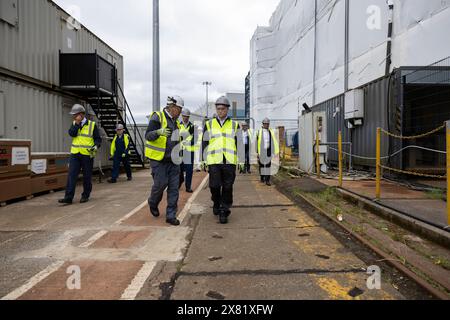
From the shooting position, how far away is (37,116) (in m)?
10.3

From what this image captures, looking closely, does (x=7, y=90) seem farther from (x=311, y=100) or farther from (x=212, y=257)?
(x=311, y=100)

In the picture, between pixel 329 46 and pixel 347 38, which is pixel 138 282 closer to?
pixel 347 38

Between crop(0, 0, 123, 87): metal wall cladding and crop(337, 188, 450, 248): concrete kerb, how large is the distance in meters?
8.90

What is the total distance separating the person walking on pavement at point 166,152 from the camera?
17.9 ft

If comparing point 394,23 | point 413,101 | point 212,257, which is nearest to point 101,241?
point 212,257

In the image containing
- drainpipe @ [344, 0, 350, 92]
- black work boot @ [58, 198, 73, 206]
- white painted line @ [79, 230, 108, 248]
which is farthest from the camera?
drainpipe @ [344, 0, 350, 92]

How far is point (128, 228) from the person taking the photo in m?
5.18

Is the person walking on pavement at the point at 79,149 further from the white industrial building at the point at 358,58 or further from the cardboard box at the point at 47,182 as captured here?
the white industrial building at the point at 358,58

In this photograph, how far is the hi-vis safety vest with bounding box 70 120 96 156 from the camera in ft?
23.9

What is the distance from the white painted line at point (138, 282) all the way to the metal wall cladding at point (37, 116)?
729cm

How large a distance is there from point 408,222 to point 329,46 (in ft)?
47.9

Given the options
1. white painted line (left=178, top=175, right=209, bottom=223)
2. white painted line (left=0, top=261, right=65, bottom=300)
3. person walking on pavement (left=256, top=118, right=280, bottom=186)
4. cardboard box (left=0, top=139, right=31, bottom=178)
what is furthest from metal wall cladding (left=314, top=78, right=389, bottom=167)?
cardboard box (left=0, top=139, right=31, bottom=178)

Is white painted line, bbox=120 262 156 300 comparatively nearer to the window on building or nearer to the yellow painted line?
the yellow painted line

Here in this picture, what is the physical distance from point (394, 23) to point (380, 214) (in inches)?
338
